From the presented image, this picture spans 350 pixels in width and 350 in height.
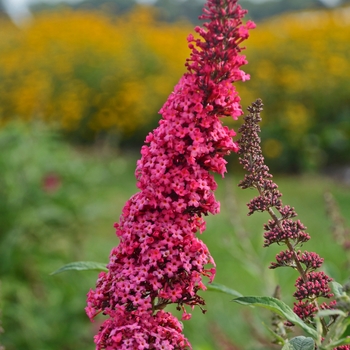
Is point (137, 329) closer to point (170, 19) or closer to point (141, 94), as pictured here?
point (141, 94)

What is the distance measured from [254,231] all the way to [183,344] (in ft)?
19.7

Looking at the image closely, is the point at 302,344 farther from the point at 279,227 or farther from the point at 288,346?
the point at 279,227

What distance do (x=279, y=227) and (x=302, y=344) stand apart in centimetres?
20

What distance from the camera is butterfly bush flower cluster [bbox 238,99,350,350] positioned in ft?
3.47

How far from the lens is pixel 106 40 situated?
1325 cm

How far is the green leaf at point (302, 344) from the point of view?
1006mm

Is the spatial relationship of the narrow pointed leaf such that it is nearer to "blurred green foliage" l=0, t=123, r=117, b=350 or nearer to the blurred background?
the blurred background

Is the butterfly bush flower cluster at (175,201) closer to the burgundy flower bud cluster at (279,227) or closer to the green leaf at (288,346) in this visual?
the burgundy flower bud cluster at (279,227)

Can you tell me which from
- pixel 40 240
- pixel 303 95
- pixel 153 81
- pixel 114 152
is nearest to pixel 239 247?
pixel 40 240

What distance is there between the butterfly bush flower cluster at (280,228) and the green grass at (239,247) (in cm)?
88

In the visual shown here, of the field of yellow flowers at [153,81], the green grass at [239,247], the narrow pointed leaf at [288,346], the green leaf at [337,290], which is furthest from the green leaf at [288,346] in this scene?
the field of yellow flowers at [153,81]

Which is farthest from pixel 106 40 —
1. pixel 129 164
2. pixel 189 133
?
pixel 189 133

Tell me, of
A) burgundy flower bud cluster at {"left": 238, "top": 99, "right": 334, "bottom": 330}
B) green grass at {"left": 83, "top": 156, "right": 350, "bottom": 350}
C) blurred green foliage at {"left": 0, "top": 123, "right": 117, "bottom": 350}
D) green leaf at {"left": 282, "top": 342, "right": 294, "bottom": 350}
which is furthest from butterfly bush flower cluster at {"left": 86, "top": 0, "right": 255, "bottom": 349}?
blurred green foliage at {"left": 0, "top": 123, "right": 117, "bottom": 350}

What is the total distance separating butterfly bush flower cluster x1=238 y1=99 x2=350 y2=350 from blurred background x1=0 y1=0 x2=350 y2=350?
36.0 inches
